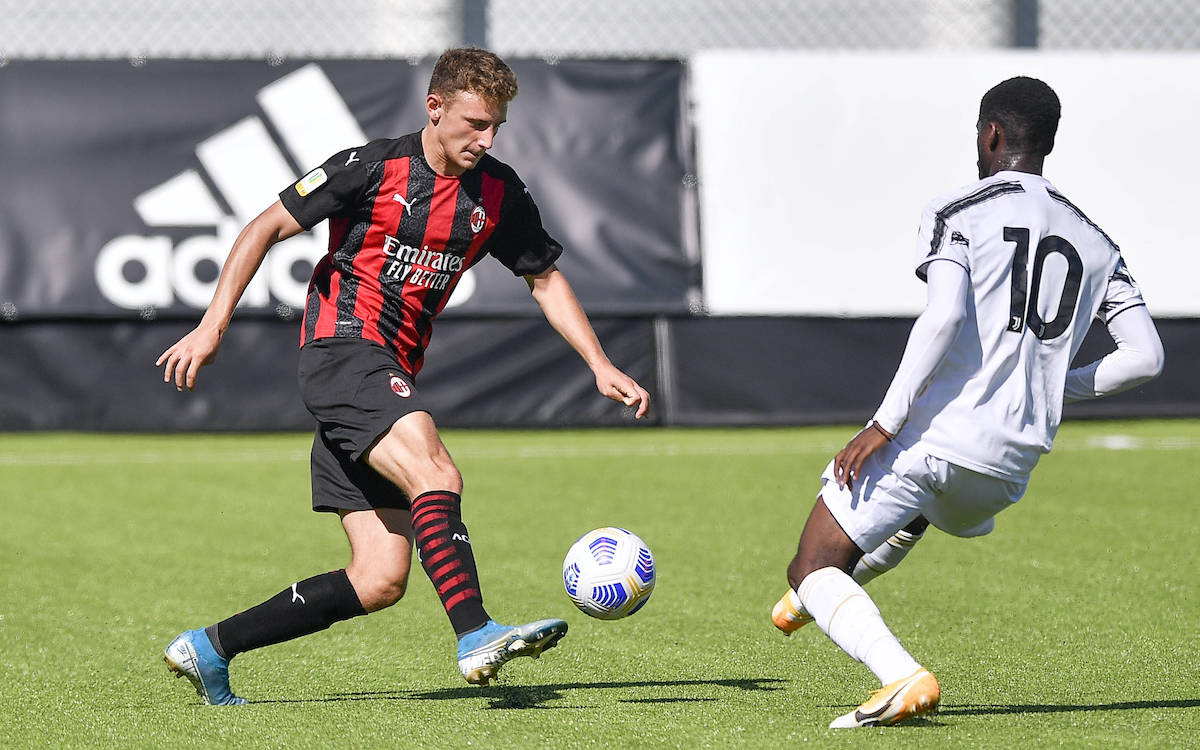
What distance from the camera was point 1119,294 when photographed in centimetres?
388

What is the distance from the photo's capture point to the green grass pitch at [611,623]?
3873 millimetres

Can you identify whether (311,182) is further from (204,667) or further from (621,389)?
(204,667)

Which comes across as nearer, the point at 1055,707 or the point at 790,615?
the point at 1055,707

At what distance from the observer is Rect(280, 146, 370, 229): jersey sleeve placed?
4352 mm

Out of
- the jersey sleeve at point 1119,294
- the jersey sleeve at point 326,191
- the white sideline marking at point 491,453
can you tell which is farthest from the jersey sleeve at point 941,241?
the white sideline marking at point 491,453

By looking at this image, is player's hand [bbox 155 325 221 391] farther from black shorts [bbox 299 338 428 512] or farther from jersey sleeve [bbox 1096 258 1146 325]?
jersey sleeve [bbox 1096 258 1146 325]

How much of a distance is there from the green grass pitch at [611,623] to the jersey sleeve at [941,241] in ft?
3.62

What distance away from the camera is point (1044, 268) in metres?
3.71

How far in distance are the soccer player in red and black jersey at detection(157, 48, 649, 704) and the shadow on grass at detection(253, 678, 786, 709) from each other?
0.24m

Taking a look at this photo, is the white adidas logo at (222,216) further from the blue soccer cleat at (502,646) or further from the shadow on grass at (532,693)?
the blue soccer cleat at (502,646)

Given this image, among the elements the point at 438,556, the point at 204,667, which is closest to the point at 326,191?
the point at 438,556

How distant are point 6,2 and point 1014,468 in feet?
34.7

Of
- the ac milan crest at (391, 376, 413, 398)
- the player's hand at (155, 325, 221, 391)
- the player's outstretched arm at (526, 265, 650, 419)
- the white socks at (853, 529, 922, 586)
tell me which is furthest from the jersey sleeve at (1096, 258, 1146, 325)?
the player's hand at (155, 325, 221, 391)

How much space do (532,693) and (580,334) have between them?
41.1 inches
